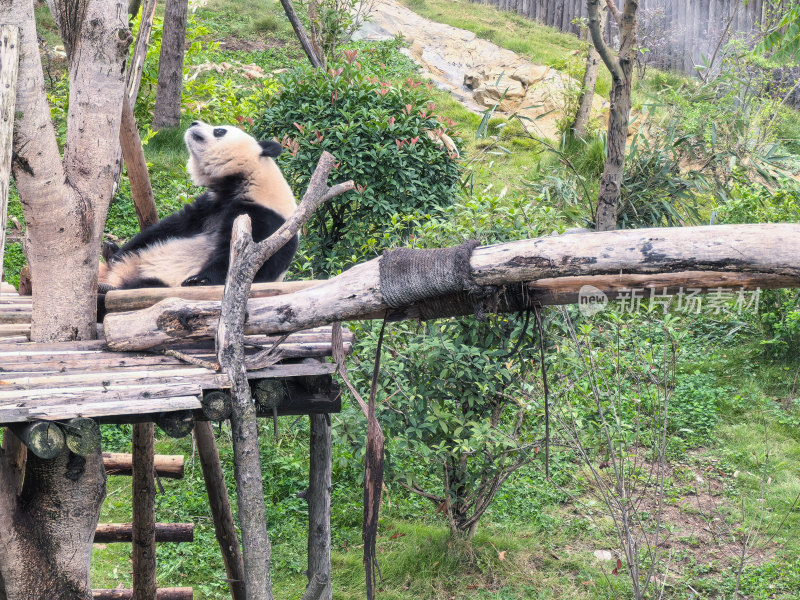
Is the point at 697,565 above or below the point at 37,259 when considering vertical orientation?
below

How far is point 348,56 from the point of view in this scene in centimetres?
647

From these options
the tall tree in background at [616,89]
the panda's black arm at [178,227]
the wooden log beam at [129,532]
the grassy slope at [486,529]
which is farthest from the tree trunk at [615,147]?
the wooden log beam at [129,532]

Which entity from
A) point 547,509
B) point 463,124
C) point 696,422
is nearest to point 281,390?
point 547,509

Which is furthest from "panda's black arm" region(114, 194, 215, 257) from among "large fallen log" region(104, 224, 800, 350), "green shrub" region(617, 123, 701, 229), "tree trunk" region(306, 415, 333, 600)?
"green shrub" region(617, 123, 701, 229)

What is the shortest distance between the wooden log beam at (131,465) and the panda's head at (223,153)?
149 centimetres

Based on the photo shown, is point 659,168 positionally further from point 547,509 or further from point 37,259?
point 37,259

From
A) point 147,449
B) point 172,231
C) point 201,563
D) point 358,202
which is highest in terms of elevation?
point 172,231

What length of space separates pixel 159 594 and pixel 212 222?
1.92 m

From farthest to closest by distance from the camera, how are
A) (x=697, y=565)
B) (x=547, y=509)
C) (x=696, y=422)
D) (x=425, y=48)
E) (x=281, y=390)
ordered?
(x=425, y=48) < (x=696, y=422) < (x=547, y=509) < (x=697, y=565) < (x=281, y=390)

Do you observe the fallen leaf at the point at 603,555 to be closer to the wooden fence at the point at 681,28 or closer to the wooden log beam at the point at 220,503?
the wooden log beam at the point at 220,503

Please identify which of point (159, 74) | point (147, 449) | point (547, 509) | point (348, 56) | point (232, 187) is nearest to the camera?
point (147, 449)

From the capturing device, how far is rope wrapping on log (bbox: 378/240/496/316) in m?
2.11

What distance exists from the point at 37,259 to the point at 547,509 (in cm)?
371

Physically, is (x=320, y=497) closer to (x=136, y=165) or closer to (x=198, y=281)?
(x=198, y=281)
